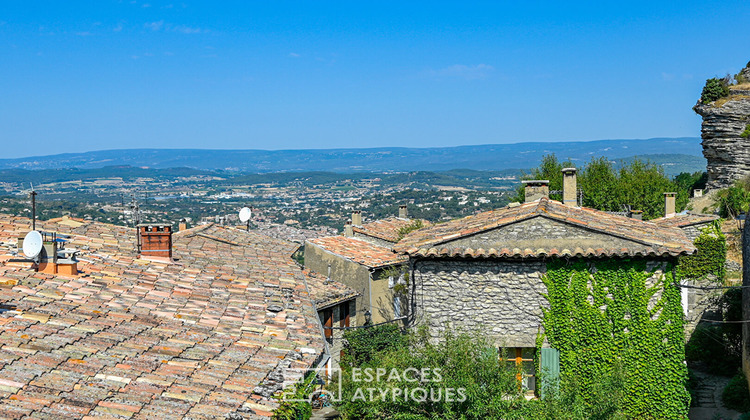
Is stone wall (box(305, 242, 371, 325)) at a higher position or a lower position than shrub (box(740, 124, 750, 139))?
lower

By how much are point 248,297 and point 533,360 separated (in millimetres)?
6093

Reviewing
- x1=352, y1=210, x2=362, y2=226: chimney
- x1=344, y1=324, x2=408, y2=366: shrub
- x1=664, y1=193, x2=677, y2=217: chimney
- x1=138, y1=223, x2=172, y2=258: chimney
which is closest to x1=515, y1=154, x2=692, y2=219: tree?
x1=664, y1=193, x2=677, y2=217: chimney

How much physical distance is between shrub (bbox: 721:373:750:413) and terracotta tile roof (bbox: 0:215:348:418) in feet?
→ 36.1


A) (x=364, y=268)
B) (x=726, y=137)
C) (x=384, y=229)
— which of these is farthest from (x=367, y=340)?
(x=726, y=137)

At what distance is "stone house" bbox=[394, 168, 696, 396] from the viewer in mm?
13695

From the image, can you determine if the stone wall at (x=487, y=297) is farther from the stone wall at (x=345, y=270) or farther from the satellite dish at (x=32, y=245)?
the stone wall at (x=345, y=270)

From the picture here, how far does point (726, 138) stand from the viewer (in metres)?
43.6

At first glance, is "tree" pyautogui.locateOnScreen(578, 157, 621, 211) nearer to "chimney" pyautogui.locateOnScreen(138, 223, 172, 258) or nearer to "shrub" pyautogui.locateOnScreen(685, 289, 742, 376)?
"shrub" pyautogui.locateOnScreen(685, 289, 742, 376)

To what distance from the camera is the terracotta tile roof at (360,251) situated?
26.7 meters

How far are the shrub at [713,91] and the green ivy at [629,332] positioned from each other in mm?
37297

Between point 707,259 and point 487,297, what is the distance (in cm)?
1459

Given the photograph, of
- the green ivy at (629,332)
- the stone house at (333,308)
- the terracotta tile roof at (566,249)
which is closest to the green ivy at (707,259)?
the terracotta tile roof at (566,249)

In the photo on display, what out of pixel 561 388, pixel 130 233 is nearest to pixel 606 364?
pixel 561 388

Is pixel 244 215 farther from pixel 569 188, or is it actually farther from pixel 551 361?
pixel 551 361
